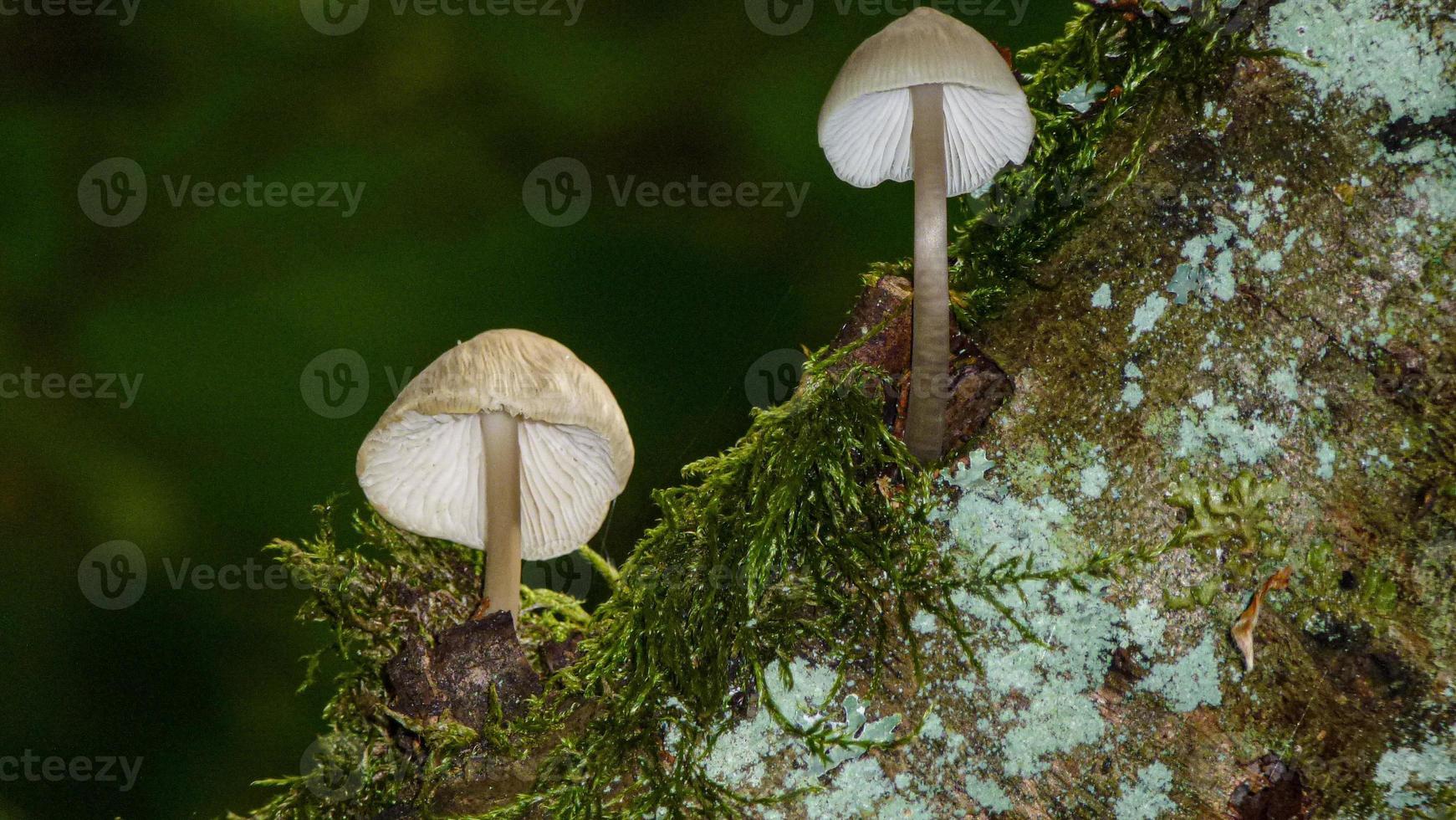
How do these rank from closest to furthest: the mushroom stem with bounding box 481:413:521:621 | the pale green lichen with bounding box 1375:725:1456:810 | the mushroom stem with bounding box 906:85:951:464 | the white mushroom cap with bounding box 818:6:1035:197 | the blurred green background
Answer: the pale green lichen with bounding box 1375:725:1456:810
the mushroom stem with bounding box 906:85:951:464
the white mushroom cap with bounding box 818:6:1035:197
the mushroom stem with bounding box 481:413:521:621
the blurred green background

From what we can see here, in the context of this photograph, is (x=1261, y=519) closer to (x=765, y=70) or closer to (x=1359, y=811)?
(x=1359, y=811)

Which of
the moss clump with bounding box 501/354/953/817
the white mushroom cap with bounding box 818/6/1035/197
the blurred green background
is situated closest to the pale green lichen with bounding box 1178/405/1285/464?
the moss clump with bounding box 501/354/953/817

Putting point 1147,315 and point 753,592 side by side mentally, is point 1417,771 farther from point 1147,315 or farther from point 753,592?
point 753,592

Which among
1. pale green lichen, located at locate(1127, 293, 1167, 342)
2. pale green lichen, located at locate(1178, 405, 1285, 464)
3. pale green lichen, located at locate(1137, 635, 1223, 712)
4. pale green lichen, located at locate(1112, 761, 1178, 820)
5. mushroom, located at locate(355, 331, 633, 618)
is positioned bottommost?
pale green lichen, located at locate(1112, 761, 1178, 820)

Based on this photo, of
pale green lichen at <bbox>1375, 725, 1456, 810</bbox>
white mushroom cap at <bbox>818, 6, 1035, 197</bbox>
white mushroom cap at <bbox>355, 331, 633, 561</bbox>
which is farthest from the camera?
white mushroom cap at <bbox>355, 331, 633, 561</bbox>

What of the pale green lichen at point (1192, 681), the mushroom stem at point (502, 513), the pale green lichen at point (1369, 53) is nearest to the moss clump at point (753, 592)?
the pale green lichen at point (1192, 681)

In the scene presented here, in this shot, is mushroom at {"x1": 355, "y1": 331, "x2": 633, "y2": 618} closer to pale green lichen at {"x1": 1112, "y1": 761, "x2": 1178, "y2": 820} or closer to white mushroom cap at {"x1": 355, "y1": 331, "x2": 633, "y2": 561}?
white mushroom cap at {"x1": 355, "y1": 331, "x2": 633, "y2": 561}

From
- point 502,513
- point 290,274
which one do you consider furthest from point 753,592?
point 290,274
